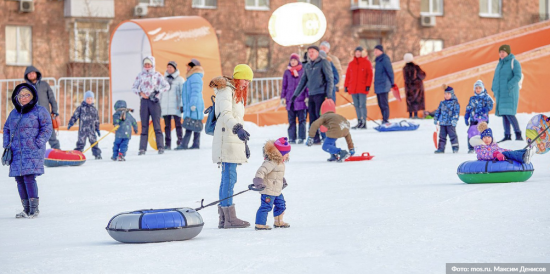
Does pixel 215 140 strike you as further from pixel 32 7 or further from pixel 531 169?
pixel 32 7

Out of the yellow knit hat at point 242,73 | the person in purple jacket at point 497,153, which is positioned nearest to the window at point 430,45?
the person in purple jacket at point 497,153

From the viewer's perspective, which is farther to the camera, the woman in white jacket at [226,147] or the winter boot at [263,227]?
the woman in white jacket at [226,147]

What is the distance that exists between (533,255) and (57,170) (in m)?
9.39

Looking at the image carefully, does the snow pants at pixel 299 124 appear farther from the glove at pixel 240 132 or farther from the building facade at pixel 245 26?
the building facade at pixel 245 26

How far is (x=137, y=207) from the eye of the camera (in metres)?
9.88

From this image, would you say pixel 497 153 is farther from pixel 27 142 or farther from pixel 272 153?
pixel 27 142

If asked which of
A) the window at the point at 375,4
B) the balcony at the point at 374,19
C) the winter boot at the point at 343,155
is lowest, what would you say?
the winter boot at the point at 343,155

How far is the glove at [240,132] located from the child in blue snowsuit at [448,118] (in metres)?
7.11

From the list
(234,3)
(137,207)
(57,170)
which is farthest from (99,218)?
(234,3)

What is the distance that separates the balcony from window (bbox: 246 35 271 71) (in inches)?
158

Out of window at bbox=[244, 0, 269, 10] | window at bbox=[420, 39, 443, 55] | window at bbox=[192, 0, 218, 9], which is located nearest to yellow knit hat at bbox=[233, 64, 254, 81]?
window at bbox=[192, 0, 218, 9]

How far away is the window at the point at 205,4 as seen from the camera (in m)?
37.3

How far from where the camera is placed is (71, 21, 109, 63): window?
115ft

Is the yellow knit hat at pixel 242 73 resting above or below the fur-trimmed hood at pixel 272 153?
above
